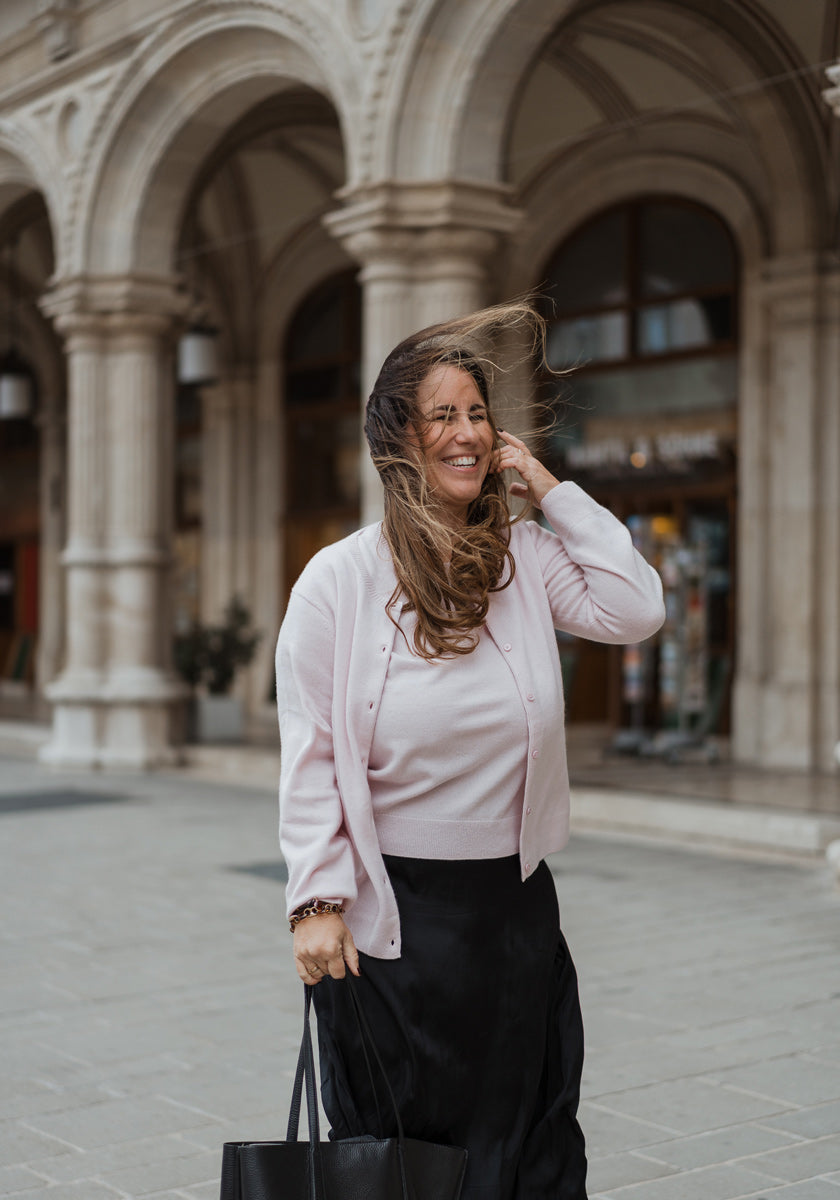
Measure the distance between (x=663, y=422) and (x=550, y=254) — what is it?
214 cm

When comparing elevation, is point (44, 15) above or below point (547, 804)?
above

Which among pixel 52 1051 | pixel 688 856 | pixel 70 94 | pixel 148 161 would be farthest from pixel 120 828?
pixel 70 94

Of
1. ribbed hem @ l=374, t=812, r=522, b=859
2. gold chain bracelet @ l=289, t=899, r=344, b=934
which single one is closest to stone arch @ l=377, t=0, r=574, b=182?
A: ribbed hem @ l=374, t=812, r=522, b=859

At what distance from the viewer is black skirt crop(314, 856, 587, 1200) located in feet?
7.96

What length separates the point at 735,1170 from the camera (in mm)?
3746

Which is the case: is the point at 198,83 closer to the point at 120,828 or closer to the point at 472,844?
the point at 120,828

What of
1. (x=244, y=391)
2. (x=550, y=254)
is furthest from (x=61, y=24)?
(x=244, y=391)

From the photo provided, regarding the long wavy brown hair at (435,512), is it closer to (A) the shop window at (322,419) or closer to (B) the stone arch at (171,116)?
(B) the stone arch at (171,116)

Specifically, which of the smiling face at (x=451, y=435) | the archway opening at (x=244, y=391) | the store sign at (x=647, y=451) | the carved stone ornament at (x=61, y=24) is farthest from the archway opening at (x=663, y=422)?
the smiling face at (x=451, y=435)

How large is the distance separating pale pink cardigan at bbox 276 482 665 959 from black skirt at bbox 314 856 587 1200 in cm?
5

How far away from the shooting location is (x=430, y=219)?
10000 millimetres

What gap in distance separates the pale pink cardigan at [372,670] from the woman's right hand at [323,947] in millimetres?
35

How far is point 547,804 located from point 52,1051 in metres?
2.84

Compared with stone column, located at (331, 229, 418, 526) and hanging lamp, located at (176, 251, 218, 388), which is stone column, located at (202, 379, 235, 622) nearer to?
hanging lamp, located at (176, 251, 218, 388)
